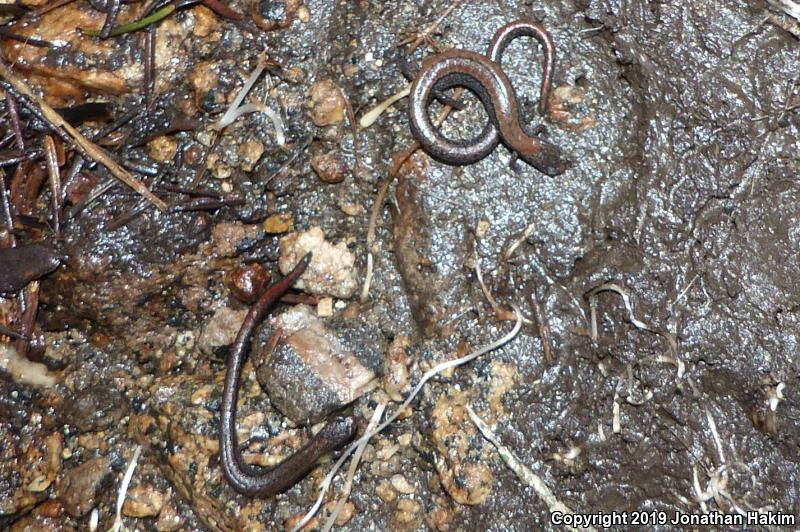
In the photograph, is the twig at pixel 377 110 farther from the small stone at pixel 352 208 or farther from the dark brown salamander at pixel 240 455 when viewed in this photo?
the dark brown salamander at pixel 240 455

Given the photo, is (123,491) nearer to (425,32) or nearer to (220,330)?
(220,330)

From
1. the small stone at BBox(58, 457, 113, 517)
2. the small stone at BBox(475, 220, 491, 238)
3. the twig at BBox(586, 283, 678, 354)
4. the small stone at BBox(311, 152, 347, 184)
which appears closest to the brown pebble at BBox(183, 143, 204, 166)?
the small stone at BBox(311, 152, 347, 184)

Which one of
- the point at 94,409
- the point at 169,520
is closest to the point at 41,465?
the point at 94,409

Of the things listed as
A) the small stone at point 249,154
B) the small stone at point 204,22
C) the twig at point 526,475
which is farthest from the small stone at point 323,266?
the small stone at point 204,22

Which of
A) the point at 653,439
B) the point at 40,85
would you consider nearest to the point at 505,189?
the point at 653,439

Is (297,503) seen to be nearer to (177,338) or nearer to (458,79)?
(177,338)
